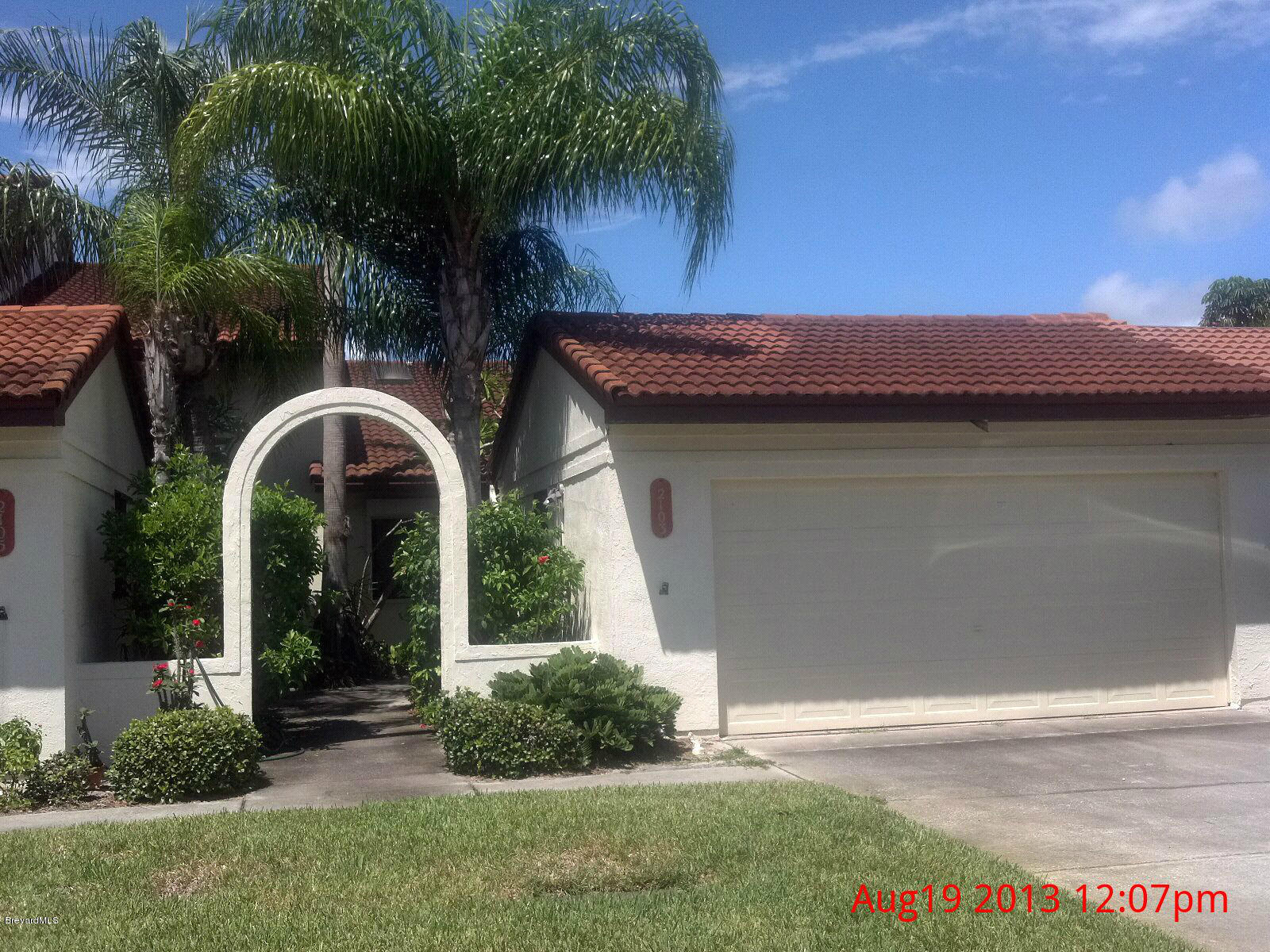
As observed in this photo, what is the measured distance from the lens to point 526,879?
20.0 feet

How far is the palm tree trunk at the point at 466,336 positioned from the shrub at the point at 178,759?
4.11m

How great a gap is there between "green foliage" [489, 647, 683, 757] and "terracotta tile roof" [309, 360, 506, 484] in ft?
21.2

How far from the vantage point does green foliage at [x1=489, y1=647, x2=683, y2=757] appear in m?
9.25

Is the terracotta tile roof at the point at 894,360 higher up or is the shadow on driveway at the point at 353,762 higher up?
the terracotta tile roof at the point at 894,360

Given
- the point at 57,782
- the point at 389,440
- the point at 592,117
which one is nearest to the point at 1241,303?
the point at 389,440

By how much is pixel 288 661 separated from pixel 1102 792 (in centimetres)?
659

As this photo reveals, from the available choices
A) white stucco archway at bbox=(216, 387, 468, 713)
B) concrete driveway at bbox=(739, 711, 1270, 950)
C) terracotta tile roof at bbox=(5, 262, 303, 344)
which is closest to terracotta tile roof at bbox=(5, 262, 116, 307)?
terracotta tile roof at bbox=(5, 262, 303, 344)

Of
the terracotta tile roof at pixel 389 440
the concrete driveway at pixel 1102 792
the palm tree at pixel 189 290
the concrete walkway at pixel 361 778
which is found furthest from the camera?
the terracotta tile roof at pixel 389 440

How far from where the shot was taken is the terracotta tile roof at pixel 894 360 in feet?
33.7

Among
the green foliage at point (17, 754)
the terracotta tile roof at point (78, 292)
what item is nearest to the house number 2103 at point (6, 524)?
the green foliage at point (17, 754)

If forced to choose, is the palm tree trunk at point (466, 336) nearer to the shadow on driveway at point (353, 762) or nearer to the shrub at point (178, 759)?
the shadow on driveway at point (353, 762)

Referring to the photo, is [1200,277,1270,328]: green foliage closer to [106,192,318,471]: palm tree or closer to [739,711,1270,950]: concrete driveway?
[739,711,1270,950]: concrete driveway

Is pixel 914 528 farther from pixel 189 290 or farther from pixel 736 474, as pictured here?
pixel 189 290

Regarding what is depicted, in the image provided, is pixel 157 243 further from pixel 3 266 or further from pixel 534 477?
pixel 534 477
